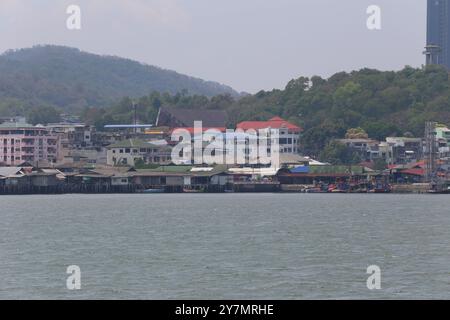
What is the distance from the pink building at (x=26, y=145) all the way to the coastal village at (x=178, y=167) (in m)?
0.10

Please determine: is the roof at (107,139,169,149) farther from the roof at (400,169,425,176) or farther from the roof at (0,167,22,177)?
the roof at (400,169,425,176)

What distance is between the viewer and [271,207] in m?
76.2

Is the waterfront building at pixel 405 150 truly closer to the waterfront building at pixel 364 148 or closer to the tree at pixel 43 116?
the waterfront building at pixel 364 148

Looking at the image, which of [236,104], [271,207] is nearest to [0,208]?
[271,207]

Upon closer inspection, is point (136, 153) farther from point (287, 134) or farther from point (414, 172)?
point (414, 172)

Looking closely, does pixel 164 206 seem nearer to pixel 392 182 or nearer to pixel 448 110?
pixel 392 182

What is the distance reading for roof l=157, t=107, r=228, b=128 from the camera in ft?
494

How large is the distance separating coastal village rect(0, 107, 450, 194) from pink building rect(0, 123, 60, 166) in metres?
0.10

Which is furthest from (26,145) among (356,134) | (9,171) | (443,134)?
(443,134)

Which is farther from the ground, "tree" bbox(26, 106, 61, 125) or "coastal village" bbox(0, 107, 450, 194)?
"tree" bbox(26, 106, 61, 125)

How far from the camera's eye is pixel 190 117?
152750 millimetres

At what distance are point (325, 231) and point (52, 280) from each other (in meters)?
19.9

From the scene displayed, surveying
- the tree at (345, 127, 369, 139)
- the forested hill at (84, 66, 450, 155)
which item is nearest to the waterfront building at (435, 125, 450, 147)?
the forested hill at (84, 66, 450, 155)

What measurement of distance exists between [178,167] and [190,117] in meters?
37.0
